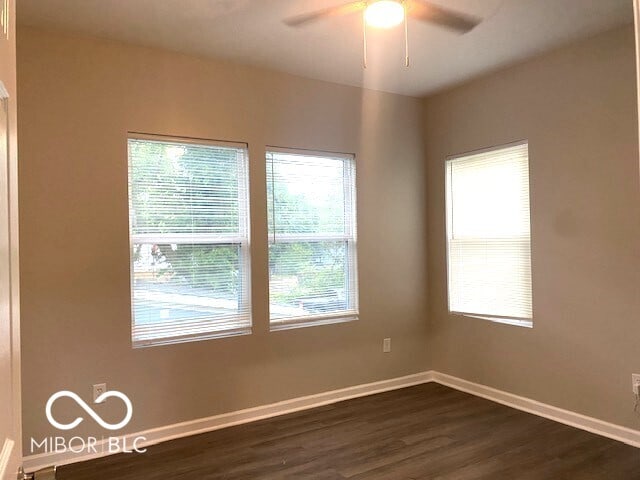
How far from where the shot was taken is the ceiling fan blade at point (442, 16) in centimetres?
284

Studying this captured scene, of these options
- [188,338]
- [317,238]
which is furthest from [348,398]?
[188,338]

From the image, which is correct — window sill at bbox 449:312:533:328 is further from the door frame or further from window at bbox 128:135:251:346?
the door frame

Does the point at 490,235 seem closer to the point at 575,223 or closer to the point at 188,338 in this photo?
the point at 575,223

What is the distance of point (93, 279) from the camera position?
10.5 feet

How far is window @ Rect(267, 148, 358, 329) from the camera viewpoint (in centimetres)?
392

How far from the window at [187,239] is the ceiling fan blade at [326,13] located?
3.45ft

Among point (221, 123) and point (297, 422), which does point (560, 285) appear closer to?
point (297, 422)

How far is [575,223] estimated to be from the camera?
349 centimetres

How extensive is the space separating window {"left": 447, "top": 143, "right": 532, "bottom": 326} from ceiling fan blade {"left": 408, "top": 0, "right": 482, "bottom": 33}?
3.83 ft

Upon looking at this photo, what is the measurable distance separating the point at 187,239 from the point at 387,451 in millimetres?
1945

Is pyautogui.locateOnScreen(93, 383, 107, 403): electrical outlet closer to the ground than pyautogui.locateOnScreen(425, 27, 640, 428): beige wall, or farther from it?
closer to the ground

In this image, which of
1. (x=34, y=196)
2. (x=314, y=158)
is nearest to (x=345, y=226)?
(x=314, y=158)

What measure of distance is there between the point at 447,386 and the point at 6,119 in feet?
13.9

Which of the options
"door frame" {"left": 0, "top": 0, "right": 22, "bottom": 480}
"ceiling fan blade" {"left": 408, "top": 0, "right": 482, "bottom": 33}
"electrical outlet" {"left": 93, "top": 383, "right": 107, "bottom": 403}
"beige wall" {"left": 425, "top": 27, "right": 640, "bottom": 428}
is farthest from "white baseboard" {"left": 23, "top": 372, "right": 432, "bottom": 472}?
"ceiling fan blade" {"left": 408, "top": 0, "right": 482, "bottom": 33}
